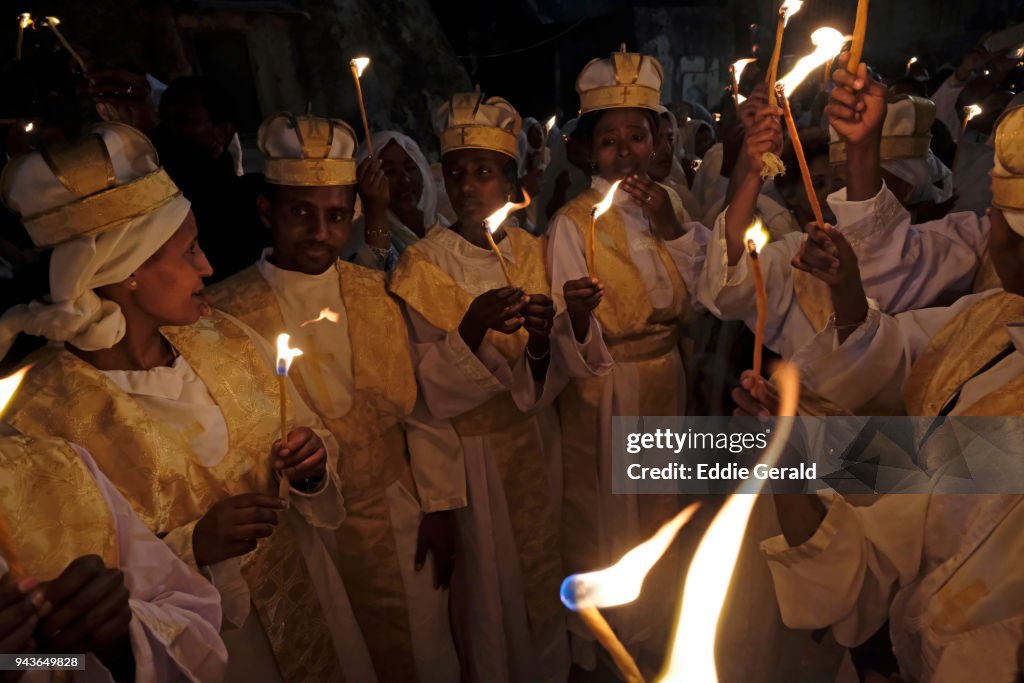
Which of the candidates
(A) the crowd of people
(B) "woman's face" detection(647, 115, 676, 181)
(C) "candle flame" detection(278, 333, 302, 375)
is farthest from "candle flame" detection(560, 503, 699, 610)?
(B) "woman's face" detection(647, 115, 676, 181)

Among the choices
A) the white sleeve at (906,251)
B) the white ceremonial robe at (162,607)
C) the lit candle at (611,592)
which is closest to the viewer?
the lit candle at (611,592)

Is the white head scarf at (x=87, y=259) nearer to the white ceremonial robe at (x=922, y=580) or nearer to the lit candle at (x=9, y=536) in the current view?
the lit candle at (x=9, y=536)

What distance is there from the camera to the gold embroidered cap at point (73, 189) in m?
1.81

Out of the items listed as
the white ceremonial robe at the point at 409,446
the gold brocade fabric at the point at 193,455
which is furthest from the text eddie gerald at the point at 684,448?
the gold brocade fabric at the point at 193,455

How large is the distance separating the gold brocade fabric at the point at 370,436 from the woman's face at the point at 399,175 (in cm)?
168

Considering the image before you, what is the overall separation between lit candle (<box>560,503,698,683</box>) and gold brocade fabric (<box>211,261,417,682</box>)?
2.01m

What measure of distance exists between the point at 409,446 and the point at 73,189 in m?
1.82

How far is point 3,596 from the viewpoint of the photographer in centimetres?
118

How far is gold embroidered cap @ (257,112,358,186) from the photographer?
2.81 meters

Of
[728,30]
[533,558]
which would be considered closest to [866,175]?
[533,558]

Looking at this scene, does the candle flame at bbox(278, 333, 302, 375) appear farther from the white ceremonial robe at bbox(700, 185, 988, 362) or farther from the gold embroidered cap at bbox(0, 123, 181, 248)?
the white ceremonial robe at bbox(700, 185, 988, 362)

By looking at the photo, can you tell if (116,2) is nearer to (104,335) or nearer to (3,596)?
(104,335)

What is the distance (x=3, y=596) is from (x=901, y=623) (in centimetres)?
221

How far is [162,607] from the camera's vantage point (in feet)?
5.59
